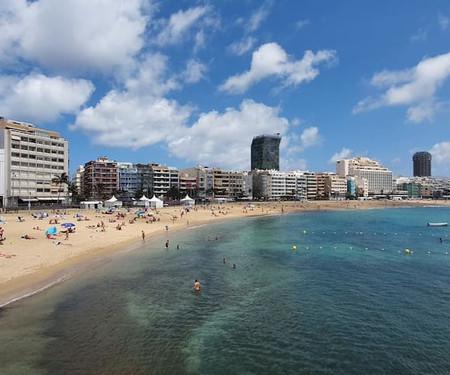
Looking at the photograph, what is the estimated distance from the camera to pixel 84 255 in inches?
1430

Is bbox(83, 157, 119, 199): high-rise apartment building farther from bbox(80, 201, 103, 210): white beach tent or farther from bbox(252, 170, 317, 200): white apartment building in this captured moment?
bbox(252, 170, 317, 200): white apartment building

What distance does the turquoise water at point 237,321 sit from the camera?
579 inches

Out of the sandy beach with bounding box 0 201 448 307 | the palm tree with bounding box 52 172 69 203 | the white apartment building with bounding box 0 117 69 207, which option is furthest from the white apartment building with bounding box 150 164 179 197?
the sandy beach with bounding box 0 201 448 307

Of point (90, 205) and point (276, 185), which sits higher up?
point (276, 185)

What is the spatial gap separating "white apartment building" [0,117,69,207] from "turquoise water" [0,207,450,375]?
72.5 m

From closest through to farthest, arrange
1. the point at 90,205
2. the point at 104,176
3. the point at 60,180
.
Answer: the point at 90,205 → the point at 60,180 → the point at 104,176

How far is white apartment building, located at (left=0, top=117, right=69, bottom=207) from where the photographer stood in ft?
297

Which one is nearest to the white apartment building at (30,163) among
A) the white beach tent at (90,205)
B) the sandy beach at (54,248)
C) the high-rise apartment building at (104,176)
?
the white beach tent at (90,205)

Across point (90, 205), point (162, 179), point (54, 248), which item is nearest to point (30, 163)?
point (90, 205)

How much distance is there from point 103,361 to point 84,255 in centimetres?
2386

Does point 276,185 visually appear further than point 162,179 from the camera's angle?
Yes

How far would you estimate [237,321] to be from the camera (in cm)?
1934

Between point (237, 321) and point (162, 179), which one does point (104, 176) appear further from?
point (237, 321)

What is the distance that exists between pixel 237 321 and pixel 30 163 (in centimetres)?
9487
